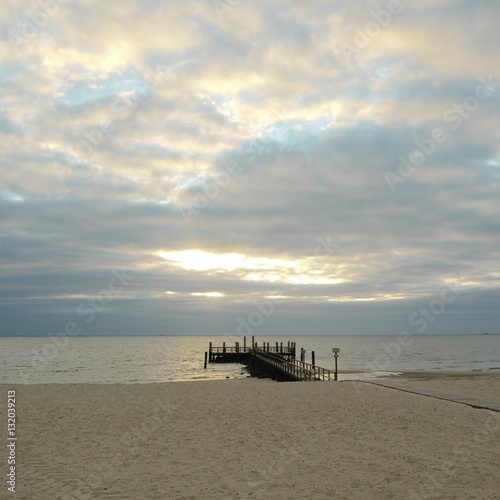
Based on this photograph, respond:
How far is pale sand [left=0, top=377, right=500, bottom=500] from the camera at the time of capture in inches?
328

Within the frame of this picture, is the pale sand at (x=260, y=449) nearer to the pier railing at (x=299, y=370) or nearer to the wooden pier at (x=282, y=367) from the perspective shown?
the pier railing at (x=299, y=370)

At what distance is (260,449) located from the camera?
436 inches

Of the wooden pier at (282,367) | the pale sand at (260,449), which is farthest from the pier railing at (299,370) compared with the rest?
the pale sand at (260,449)

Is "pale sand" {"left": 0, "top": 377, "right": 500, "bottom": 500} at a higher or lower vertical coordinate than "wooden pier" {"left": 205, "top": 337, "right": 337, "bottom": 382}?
→ higher

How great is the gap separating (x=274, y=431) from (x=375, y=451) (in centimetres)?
317

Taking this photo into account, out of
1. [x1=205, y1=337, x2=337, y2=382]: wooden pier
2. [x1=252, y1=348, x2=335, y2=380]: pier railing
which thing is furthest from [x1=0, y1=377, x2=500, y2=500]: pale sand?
[x1=205, y1=337, x2=337, y2=382]: wooden pier

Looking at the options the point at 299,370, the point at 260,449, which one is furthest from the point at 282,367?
the point at 260,449

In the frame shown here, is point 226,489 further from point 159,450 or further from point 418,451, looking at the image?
point 418,451

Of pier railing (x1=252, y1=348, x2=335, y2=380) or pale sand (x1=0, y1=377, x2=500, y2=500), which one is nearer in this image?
pale sand (x1=0, y1=377, x2=500, y2=500)

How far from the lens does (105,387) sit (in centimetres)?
2600

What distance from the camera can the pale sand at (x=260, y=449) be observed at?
8328 mm

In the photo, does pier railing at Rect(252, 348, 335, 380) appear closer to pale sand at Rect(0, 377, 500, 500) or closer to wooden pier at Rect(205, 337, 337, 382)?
wooden pier at Rect(205, 337, 337, 382)

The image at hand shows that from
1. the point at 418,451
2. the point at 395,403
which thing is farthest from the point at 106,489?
the point at 395,403

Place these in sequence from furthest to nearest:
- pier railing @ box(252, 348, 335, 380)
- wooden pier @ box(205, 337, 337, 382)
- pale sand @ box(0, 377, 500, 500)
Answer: wooden pier @ box(205, 337, 337, 382) < pier railing @ box(252, 348, 335, 380) < pale sand @ box(0, 377, 500, 500)
